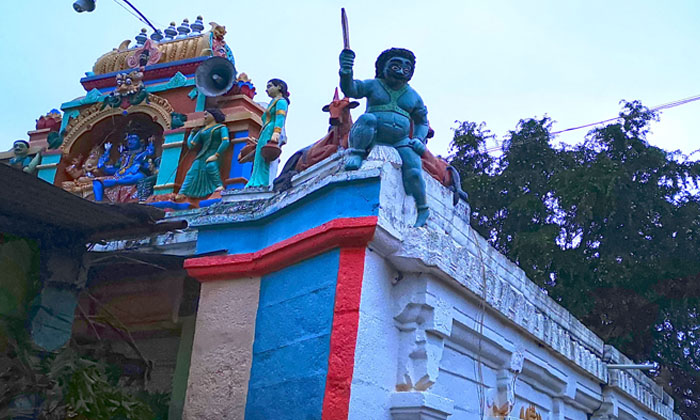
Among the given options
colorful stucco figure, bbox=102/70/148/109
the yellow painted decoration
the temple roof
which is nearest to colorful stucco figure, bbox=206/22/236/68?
the yellow painted decoration

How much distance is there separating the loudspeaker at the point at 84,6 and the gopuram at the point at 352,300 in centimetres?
399

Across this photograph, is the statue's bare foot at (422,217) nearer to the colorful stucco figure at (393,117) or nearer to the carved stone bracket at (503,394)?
the colorful stucco figure at (393,117)

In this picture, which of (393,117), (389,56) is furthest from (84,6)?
(393,117)

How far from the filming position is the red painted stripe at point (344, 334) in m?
4.68

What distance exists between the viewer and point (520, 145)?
1484cm

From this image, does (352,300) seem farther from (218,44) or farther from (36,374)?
(218,44)

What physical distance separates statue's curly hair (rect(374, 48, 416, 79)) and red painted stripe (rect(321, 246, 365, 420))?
5.58ft

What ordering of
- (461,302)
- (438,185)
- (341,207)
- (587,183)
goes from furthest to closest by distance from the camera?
(587,183) < (438,185) < (461,302) < (341,207)

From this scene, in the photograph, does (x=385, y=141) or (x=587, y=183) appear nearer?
(x=385, y=141)

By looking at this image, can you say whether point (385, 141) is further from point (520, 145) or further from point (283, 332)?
point (520, 145)

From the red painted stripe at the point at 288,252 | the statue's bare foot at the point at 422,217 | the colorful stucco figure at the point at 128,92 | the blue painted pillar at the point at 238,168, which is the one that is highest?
the colorful stucco figure at the point at 128,92

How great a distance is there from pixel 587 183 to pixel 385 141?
308 inches

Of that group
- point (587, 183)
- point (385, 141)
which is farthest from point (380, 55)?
point (587, 183)

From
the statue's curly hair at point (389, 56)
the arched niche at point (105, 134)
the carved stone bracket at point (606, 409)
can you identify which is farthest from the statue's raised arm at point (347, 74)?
the arched niche at point (105, 134)
